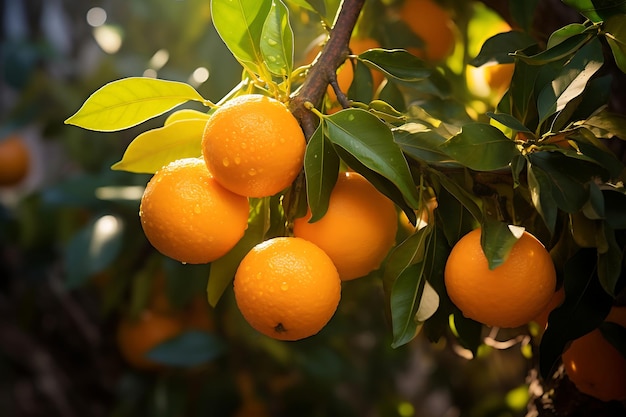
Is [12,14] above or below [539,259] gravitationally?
below

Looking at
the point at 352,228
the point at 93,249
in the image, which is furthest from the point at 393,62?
the point at 93,249

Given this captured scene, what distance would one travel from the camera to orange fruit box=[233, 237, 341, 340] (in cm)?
56

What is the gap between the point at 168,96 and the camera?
64cm

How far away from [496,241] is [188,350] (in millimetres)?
727

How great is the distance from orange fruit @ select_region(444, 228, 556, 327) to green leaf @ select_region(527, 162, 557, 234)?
0.12ft

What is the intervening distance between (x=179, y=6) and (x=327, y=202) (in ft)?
2.69

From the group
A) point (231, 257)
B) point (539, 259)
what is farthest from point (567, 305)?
point (231, 257)

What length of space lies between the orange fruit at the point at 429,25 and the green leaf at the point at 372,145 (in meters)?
0.48

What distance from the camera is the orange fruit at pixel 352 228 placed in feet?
1.97

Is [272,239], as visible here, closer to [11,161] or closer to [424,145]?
[424,145]

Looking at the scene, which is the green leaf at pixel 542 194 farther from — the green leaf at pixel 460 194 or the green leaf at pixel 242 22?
the green leaf at pixel 242 22

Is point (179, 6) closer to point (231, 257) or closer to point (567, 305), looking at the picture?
point (231, 257)

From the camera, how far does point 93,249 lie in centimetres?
113

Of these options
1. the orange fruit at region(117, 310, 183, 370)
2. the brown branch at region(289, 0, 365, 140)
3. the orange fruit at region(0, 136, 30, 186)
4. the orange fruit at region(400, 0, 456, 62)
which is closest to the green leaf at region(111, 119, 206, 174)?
the brown branch at region(289, 0, 365, 140)
